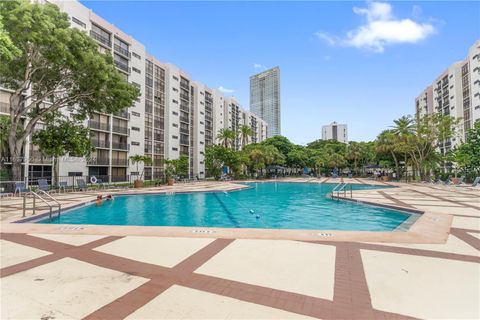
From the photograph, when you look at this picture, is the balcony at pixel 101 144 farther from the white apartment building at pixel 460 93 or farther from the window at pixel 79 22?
the white apartment building at pixel 460 93

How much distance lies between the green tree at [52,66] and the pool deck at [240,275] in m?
11.9

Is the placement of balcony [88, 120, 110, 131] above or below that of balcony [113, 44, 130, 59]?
below

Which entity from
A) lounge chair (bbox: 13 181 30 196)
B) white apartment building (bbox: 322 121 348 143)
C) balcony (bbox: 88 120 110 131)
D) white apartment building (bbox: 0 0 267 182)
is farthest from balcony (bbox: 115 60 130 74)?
white apartment building (bbox: 322 121 348 143)

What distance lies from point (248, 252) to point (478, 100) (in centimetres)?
6181

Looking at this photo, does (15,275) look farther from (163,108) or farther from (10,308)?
(163,108)

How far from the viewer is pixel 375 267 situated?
15.0 feet

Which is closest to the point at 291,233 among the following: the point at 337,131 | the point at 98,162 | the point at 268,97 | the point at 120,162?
the point at 98,162

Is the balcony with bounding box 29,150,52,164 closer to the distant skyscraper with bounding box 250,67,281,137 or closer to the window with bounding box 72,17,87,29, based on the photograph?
the window with bounding box 72,17,87,29

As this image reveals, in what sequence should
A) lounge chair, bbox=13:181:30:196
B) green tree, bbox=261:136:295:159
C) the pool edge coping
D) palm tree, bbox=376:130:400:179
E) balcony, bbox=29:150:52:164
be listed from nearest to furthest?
the pool edge coping < lounge chair, bbox=13:181:30:196 < balcony, bbox=29:150:52:164 < palm tree, bbox=376:130:400:179 < green tree, bbox=261:136:295:159

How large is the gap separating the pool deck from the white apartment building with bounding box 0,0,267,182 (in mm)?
20607

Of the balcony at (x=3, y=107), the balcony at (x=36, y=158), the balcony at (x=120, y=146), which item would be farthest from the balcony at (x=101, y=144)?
the balcony at (x=3, y=107)

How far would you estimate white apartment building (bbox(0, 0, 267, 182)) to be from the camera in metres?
31.2

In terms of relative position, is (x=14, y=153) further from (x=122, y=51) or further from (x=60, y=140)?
(x=122, y=51)

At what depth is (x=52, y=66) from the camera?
1738 centimetres
